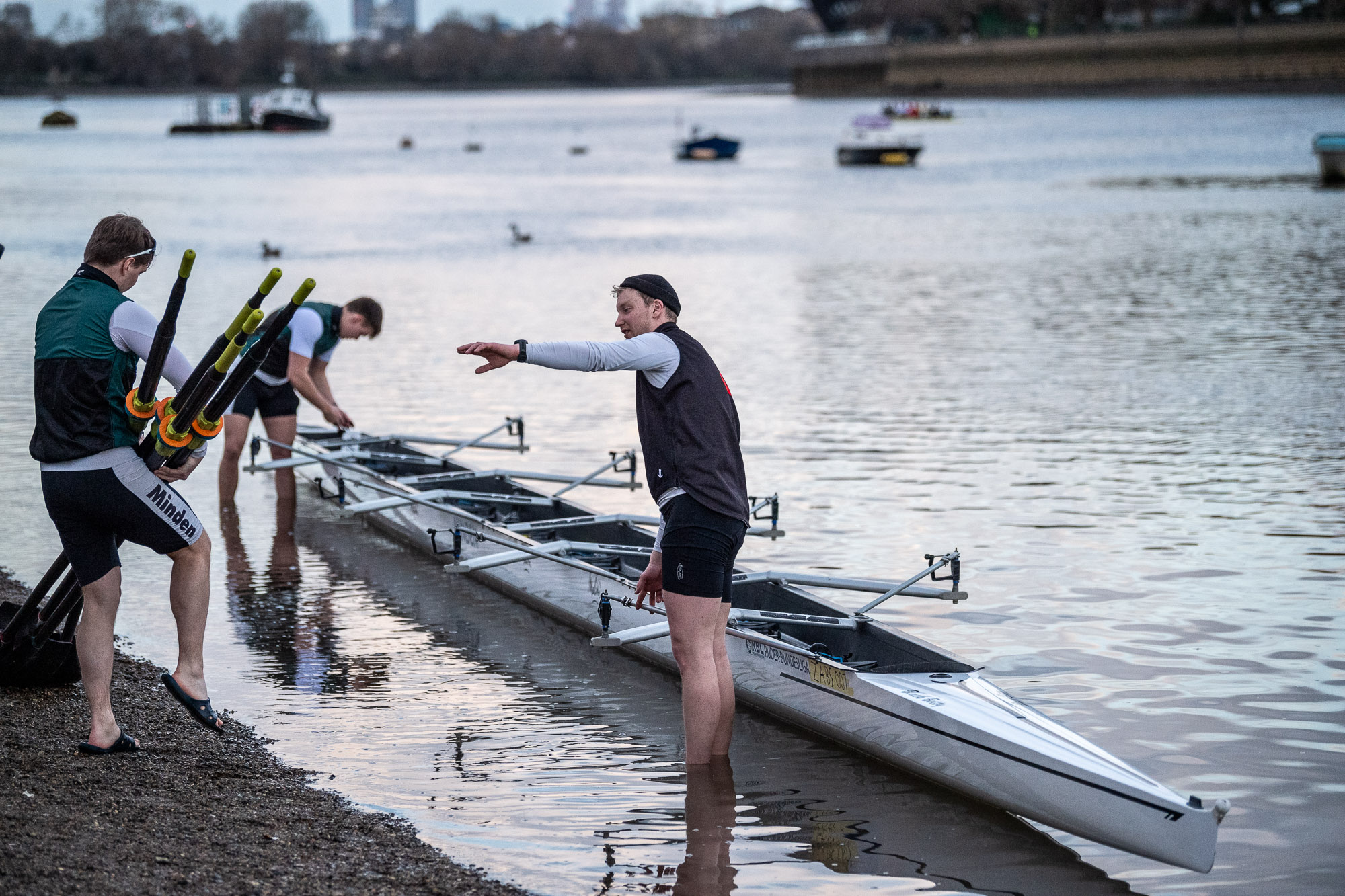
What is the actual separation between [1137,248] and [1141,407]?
18.4m

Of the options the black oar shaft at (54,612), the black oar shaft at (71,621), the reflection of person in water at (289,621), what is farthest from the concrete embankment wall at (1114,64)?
the black oar shaft at (54,612)

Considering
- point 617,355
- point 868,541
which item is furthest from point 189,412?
point 868,541

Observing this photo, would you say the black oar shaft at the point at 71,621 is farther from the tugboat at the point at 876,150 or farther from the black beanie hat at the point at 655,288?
the tugboat at the point at 876,150

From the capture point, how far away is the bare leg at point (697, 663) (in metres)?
5.95

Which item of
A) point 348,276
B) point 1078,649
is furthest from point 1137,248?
point 1078,649

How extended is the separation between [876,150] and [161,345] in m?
69.4

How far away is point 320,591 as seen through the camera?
34.0 feet

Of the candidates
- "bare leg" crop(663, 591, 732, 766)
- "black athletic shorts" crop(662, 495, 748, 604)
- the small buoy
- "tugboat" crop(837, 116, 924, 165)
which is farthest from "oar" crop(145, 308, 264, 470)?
the small buoy

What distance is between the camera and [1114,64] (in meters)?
131

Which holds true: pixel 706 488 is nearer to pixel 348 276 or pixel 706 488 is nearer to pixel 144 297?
pixel 144 297

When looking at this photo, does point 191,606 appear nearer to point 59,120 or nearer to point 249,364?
point 249,364

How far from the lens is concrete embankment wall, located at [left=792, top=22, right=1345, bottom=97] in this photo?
113625 mm

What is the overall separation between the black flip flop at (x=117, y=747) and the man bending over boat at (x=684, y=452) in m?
2.37

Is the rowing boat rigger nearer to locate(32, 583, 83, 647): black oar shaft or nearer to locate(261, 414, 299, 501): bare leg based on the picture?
locate(261, 414, 299, 501): bare leg
